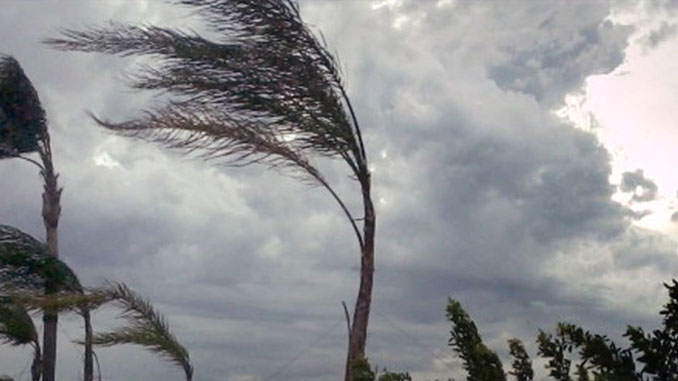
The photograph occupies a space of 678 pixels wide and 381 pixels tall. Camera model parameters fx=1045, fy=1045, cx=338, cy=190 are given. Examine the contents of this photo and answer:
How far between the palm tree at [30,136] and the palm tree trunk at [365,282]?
9098 millimetres

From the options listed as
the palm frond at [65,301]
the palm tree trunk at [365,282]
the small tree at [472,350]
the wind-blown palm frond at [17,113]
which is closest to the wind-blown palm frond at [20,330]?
the wind-blown palm frond at [17,113]

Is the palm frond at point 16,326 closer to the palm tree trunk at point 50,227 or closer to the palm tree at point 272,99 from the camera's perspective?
the palm tree trunk at point 50,227

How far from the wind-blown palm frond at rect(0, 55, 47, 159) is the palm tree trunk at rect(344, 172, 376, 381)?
10.4m

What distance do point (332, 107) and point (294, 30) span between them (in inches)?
39.2

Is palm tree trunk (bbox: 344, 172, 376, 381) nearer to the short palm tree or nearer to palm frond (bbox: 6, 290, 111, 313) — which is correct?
palm frond (bbox: 6, 290, 111, 313)

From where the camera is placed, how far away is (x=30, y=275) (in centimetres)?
1827

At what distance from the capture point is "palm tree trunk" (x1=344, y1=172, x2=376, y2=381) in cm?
1161

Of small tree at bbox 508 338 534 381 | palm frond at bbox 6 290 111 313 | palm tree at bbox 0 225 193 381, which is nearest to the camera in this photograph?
small tree at bbox 508 338 534 381

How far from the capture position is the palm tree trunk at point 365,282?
11609 millimetres

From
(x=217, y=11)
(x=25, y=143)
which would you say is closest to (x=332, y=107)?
(x=217, y=11)

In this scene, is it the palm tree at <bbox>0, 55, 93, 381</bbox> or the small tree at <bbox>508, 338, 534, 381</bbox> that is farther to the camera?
the palm tree at <bbox>0, 55, 93, 381</bbox>

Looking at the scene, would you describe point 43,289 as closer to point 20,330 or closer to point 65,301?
point 20,330

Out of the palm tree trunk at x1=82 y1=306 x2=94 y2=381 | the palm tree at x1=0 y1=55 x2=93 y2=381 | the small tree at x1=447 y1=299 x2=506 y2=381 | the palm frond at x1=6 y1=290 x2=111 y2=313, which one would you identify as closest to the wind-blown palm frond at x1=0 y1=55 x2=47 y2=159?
the palm tree at x1=0 y1=55 x2=93 y2=381

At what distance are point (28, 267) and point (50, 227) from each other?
1.45m
